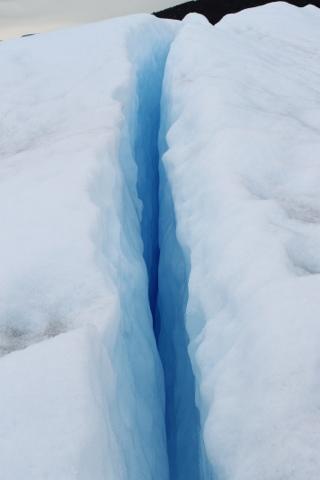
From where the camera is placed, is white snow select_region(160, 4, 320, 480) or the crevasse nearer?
white snow select_region(160, 4, 320, 480)

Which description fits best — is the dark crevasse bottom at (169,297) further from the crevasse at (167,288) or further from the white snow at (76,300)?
the white snow at (76,300)

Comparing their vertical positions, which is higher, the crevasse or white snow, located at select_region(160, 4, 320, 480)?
white snow, located at select_region(160, 4, 320, 480)

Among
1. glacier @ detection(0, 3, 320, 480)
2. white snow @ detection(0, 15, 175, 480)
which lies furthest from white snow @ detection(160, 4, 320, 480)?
white snow @ detection(0, 15, 175, 480)

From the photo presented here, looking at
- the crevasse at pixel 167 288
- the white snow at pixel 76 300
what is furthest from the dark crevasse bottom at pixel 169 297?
the white snow at pixel 76 300

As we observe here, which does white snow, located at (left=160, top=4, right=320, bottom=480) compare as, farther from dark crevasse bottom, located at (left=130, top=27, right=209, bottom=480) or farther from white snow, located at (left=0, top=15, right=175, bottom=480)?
white snow, located at (left=0, top=15, right=175, bottom=480)

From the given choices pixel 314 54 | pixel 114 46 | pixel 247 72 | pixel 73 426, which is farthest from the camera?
pixel 314 54

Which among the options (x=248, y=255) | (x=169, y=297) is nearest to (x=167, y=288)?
(x=169, y=297)

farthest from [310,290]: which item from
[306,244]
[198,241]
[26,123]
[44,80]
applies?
[44,80]

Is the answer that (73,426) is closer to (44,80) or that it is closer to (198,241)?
(198,241)
